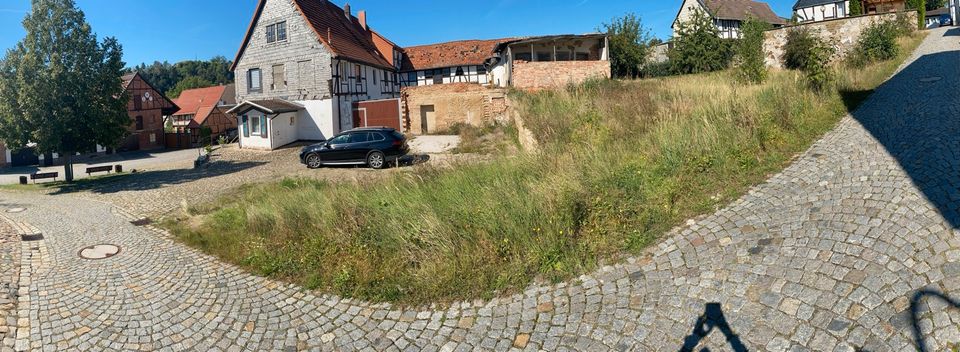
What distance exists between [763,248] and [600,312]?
181 cm

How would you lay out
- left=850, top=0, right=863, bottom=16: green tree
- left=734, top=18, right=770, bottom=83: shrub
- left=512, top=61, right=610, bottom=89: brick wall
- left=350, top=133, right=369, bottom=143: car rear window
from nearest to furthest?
left=734, top=18, right=770, bottom=83: shrub
left=350, top=133, right=369, bottom=143: car rear window
left=512, top=61, right=610, bottom=89: brick wall
left=850, top=0, right=863, bottom=16: green tree

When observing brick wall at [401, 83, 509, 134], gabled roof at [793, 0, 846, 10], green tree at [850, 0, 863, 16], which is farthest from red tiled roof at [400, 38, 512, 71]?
gabled roof at [793, 0, 846, 10]

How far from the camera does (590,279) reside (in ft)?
16.5

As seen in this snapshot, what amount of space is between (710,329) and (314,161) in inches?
675

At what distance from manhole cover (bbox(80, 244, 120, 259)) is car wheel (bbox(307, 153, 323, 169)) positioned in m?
9.86

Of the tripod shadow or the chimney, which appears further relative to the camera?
the chimney

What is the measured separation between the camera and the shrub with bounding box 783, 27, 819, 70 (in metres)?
25.2

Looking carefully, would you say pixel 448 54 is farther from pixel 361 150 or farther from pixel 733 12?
pixel 733 12

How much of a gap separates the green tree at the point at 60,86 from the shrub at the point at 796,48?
3114 cm

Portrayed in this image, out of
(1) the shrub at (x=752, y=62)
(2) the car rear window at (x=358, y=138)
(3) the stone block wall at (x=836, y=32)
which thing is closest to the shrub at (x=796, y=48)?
(3) the stone block wall at (x=836, y=32)

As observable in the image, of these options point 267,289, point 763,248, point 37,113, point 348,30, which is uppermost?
point 348,30

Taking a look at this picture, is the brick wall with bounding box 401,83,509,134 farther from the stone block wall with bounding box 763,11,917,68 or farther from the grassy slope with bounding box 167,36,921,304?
the stone block wall with bounding box 763,11,917,68

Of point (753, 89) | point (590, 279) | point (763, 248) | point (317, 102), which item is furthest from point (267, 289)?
point (317, 102)

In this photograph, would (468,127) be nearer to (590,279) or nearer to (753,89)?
(753,89)
